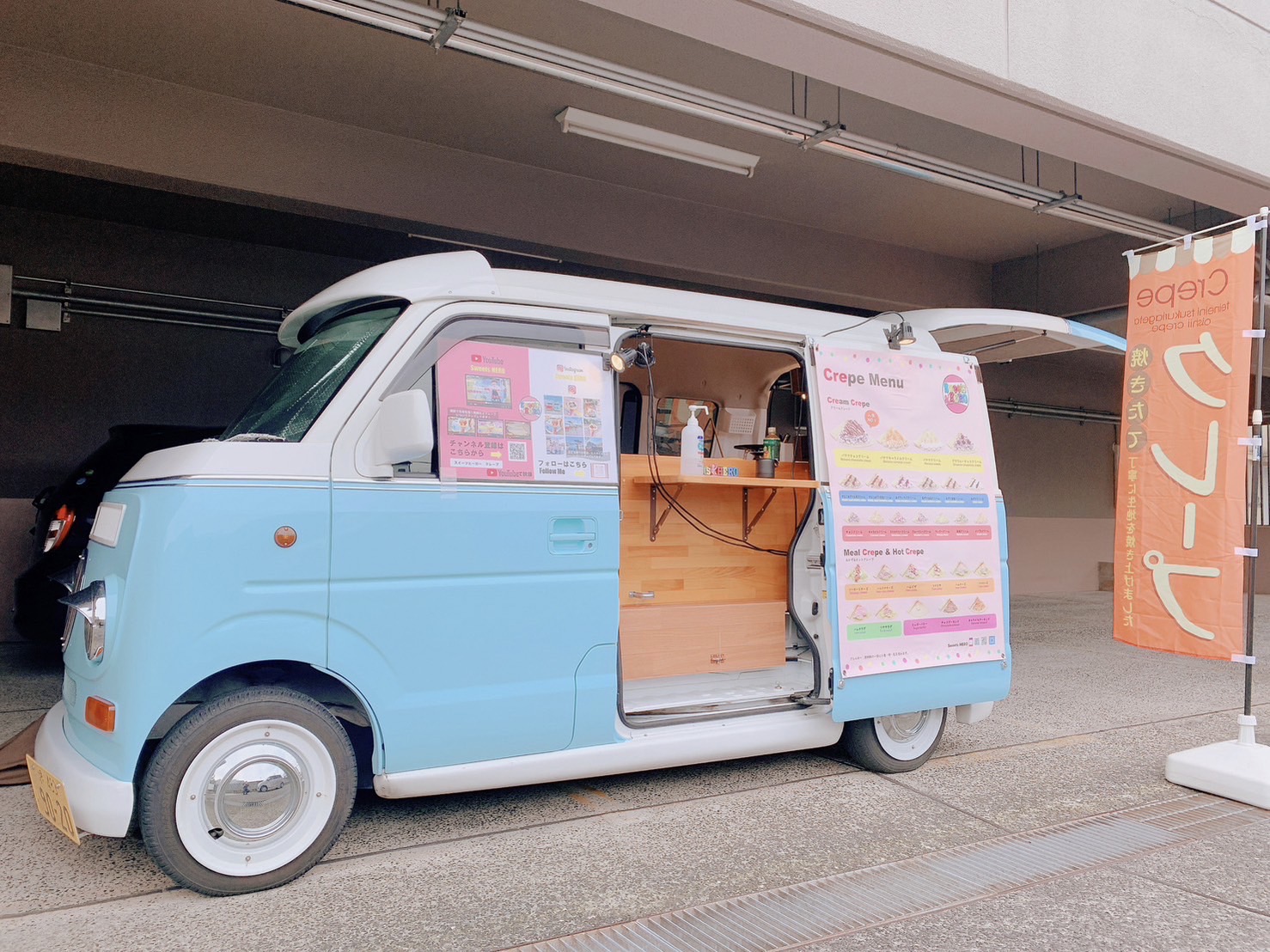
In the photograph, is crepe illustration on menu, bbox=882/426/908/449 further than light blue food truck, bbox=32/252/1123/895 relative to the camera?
Yes

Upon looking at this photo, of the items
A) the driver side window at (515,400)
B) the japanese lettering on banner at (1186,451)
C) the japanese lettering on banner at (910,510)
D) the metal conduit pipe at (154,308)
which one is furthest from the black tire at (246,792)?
the metal conduit pipe at (154,308)

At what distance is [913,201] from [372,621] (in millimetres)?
7719

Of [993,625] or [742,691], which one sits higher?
[993,625]

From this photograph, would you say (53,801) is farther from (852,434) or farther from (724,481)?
(852,434)

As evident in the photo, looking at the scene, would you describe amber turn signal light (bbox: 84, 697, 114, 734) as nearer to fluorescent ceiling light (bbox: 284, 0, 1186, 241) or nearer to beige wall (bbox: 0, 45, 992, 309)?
fluorescent ceiling light (bbox: 284, 0, 1186, 241)

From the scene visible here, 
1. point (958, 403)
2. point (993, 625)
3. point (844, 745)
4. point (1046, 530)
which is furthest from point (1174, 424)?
point (1046, 530)

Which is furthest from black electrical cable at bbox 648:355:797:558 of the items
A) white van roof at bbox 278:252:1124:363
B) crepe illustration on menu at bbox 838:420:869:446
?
crepe illustration on menu at bbox 838:420:869:446

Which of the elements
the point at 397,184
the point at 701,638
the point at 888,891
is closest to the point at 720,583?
the point at 701,638

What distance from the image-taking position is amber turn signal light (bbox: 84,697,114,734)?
2.91 metres

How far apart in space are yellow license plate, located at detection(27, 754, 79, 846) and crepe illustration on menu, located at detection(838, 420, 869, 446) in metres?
3.46

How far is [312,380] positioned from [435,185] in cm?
472

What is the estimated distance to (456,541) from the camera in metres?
3.41

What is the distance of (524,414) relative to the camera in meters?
3.62

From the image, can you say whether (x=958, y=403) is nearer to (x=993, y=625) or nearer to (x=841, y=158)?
(x=993, y=625)
